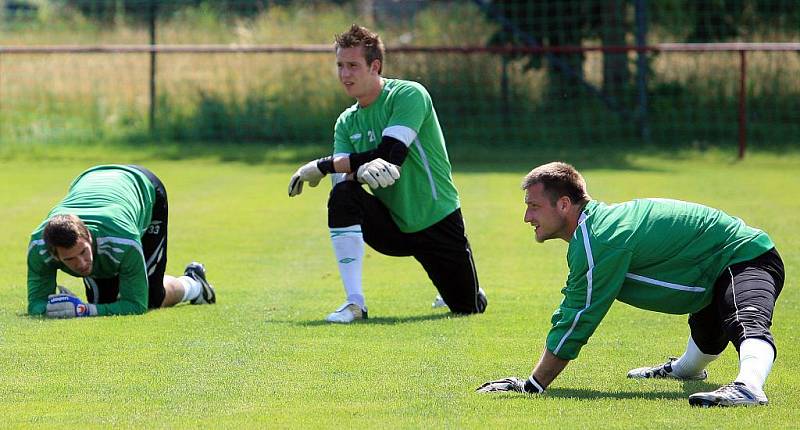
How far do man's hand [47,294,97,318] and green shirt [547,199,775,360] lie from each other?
3.75 metres

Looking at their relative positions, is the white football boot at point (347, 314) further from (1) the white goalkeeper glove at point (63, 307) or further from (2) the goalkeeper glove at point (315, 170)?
(1) the white goalkeeper glove at point (63, 307)

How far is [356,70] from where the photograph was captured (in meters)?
8.70

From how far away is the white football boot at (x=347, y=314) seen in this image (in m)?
8.55

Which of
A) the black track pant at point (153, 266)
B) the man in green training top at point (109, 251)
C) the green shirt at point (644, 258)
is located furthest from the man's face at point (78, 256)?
the green shirt at point (644, 258)

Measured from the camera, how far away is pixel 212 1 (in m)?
29.0

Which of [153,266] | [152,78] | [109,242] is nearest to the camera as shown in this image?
[109,242]

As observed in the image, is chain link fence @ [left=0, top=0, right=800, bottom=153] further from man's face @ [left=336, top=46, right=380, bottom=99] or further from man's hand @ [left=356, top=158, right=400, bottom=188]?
man's hand @ [left=356, top=158, right=400, bottom=188]

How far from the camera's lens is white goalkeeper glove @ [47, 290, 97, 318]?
8548 millimetres

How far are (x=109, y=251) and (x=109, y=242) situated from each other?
66 mm

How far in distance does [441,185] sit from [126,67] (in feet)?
56.5

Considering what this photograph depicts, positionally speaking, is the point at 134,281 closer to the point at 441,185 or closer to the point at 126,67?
the point at 441,185

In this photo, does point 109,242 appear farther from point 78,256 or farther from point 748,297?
point 748,297

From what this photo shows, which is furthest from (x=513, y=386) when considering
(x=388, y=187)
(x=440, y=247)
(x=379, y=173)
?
(x=388, y=187)

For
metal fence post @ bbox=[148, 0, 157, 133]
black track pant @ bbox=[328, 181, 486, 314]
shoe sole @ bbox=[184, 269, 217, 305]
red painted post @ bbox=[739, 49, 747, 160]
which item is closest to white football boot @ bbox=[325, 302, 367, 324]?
black track pant @ bbox=[328, 181, 486, 314]
